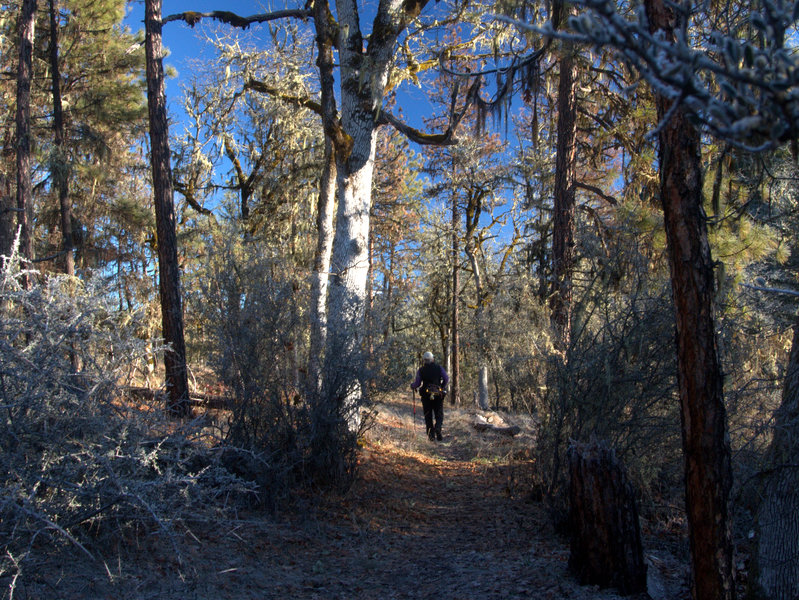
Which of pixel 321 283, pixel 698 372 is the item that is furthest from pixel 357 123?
pixel 698 372

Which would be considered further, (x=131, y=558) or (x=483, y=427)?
(x=483, y=427)

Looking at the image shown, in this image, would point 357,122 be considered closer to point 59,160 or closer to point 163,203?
point 163,203

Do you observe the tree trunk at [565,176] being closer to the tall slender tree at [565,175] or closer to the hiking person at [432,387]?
the tall slender tree at [565,175]

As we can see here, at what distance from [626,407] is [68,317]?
5.28m

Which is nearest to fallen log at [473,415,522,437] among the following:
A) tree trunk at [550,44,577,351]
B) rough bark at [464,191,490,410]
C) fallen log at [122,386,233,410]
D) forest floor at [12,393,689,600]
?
tree trunk at [550,44,577,351]

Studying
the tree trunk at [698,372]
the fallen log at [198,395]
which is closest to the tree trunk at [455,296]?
the fallen log at [198,395]

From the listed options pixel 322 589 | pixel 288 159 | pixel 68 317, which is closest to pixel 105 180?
pixel 288 159

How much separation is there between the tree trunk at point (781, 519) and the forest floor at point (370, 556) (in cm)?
62

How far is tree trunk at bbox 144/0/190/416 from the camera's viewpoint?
30.9 feet

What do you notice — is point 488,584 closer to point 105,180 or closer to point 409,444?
point 409,444

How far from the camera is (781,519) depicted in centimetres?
441

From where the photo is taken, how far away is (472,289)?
26.9m

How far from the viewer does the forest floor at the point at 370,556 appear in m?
4.37

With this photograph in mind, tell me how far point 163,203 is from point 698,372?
28.8 ft
